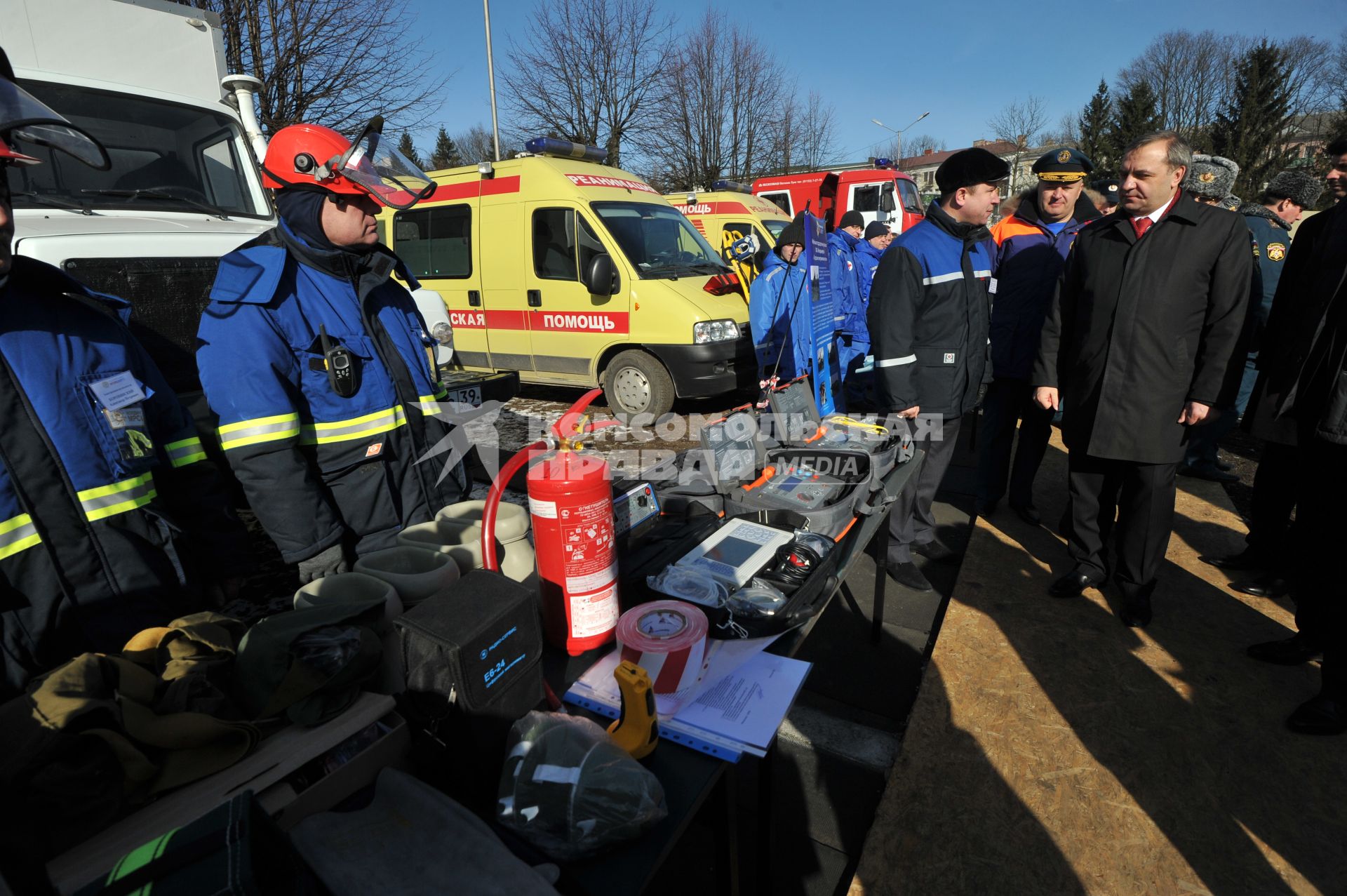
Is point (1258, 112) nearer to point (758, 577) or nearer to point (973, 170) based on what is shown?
point (973, 170)

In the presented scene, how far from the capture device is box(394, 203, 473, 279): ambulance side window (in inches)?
278

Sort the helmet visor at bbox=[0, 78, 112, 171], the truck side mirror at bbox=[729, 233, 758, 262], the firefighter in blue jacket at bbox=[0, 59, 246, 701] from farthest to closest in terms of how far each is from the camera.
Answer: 1. the truck side mirror at bbox=[729, 233, 758, 262]
2. the firefighter in blue jacket at bbox=[0, 59, 246, 701]
3. the helmet visor at bbox=[0, 78, 112, 171]

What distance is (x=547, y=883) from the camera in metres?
0.83

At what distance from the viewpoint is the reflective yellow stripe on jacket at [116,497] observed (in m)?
1.40

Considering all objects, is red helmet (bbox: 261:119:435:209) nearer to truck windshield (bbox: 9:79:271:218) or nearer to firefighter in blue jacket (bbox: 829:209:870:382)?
truck windshield (bbox: 9:79:271:218)

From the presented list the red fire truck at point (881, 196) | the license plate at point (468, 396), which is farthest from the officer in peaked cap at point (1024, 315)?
the red fire truck at point (881, 196)

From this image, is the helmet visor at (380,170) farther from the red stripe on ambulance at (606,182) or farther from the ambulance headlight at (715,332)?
the red stripe on ambulance at (606,182)

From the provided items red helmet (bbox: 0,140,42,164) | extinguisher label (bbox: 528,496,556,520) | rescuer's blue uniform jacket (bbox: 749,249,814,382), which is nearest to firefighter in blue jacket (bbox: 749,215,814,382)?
rescuer's blue uniform jacket (bbox: 749,249,814,382)

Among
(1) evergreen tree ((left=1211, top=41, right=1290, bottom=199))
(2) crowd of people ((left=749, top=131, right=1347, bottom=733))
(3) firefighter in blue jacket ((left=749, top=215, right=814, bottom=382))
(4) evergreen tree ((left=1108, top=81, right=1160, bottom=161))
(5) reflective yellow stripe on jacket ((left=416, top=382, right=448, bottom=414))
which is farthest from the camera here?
(4) evergreen tree ((left=1108, top=81, right=1160, bottom=161))

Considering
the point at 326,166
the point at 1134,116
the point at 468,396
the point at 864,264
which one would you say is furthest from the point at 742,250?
the point at 1134,116

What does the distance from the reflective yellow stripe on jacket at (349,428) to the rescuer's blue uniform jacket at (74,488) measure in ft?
1.16

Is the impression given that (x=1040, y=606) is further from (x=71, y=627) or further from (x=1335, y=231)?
(x=71, y=627)

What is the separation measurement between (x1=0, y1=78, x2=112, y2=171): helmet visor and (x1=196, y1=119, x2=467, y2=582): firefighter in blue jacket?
352mm

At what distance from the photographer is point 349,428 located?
6.18ft
